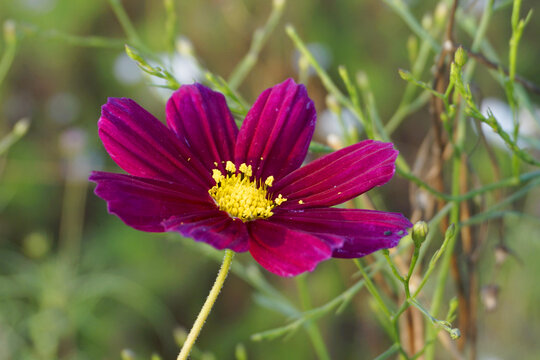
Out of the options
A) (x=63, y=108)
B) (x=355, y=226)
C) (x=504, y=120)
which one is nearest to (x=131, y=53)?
(x=355, y=226)

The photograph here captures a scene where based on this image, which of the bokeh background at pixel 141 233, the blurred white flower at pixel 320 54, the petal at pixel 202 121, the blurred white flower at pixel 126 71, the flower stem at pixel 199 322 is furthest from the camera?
the blurred white flower at pixel 126 71

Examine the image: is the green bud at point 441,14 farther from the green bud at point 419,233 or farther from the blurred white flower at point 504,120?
the green bud at point 419,233

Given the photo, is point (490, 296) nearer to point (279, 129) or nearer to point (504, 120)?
point (279, 129)

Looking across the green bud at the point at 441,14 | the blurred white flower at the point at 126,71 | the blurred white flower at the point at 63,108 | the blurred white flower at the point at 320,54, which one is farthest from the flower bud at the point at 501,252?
the blurred white flower at the point at 63,108

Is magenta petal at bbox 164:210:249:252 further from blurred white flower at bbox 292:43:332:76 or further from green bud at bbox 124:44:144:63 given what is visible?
blurred white flower at bbox 292:43:332:76

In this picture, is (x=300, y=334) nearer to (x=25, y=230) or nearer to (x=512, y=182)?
(x=25, y=230)

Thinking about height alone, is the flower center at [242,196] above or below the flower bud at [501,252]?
above
